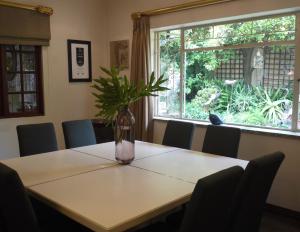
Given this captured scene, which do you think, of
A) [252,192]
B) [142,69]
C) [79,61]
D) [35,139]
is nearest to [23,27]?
[79,61]

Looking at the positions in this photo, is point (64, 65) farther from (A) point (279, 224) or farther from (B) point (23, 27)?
(A) point (279, 224)

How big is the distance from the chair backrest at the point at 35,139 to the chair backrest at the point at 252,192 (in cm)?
202

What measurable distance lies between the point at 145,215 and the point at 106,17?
4.18 meters

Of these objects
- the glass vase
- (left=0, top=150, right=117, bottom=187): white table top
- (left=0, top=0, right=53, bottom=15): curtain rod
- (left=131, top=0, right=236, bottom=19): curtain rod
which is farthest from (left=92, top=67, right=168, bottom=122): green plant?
(left=0, top=0, right=53, bottom=15): curtain rod

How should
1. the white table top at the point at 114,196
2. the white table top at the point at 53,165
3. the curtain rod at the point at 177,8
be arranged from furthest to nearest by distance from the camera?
the curtain rod at the point at 177,8, the white table top at the point at 53,165, the white table top at the point at 114,196

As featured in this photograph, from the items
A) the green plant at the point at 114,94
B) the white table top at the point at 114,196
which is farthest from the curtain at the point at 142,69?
the white table top at the point at 114,196

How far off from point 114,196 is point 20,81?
310 cm

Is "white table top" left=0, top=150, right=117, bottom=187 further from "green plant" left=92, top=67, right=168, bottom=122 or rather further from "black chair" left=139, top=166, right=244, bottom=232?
"black chair" left=139, top=166, right=244, bottom=232

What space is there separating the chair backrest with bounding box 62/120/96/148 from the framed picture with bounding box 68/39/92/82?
1517 millimetres

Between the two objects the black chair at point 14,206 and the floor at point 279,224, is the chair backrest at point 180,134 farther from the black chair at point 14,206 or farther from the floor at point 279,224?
the black chair at point 14,206

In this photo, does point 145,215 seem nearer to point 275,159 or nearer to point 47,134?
point 275,159

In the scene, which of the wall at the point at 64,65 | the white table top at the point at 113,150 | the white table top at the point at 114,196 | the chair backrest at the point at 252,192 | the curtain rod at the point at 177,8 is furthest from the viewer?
the wall at the point at 64,65

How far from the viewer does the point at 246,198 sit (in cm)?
174

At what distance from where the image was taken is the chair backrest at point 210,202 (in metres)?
1.35
